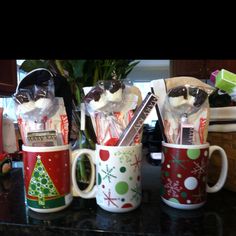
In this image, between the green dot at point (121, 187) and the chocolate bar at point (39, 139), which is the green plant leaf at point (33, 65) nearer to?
the chocolate bar at point (39, 139)

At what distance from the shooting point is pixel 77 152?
45 cm

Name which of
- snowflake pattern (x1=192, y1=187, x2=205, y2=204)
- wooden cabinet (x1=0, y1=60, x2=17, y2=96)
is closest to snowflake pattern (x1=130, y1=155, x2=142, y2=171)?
snowflake pattern (x1=192, y1=187, x2=205, y2=204)

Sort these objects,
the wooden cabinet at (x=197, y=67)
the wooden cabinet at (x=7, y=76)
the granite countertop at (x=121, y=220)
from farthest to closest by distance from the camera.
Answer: the wooden cabinet at (x=197, y=67) < the wooden cabinet at (x=7, y=76) < the granite countertop at (x=121, y=220)

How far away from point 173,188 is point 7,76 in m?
1.80

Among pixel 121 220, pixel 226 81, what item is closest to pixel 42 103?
pixel 121 220

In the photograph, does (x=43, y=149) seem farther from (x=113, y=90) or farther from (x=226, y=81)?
(x=226, y=81)

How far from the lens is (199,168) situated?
0.42m

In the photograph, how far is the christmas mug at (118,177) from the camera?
412 mm

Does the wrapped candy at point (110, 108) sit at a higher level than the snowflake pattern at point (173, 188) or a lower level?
higher

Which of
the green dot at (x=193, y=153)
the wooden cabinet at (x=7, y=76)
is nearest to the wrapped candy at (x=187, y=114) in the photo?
the green dot at (x=193, y=153)

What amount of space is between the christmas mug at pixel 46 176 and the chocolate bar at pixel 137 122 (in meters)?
0.11
